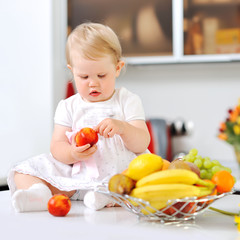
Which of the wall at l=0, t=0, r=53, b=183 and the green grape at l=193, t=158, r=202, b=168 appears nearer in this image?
the green grape at l=193, t=158, r=202, b=168

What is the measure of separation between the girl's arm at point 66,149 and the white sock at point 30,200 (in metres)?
0.14

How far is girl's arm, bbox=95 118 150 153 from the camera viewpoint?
3.64ft

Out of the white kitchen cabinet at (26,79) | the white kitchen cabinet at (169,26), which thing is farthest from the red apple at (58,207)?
the white kitchen cabinet at (169,26)

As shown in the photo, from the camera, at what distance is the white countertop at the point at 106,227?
30.0 inches

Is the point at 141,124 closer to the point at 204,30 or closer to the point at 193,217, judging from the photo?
the point at 193,217

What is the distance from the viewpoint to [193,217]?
0.89 metres

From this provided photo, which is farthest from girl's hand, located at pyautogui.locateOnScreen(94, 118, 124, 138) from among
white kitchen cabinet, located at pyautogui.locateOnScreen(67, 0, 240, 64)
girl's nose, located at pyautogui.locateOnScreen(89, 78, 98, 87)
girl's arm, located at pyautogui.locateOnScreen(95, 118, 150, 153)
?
white kitchen cabinet, located at pyautogui.locateOnScreen(67, 0, 240, 64)

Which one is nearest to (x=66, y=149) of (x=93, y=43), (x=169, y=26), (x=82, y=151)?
(x=82, y=151)

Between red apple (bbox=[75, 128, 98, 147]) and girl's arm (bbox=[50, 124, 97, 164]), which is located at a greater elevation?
red apple (bbox=[75, 128, 98, 147])

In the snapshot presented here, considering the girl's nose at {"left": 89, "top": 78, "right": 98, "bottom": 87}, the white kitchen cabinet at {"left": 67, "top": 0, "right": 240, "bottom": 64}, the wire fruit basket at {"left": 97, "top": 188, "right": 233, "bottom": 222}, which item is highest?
Result: the white kitchen cabinet at {"left": 67, "top": 0, "right": 240, "bottom": 64}

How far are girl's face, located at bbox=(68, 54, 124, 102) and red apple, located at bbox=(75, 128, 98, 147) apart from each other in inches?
8.1

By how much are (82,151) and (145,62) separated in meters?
1.91

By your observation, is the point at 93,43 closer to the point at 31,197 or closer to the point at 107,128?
the point at 107,128

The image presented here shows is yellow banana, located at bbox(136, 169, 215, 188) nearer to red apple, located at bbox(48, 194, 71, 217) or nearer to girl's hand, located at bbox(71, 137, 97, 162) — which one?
red apple, located at bbox(48, 194, 71, 217)
